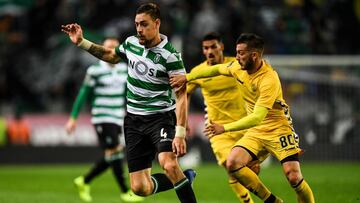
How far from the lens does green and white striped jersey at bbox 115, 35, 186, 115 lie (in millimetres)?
9070

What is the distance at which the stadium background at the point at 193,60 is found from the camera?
67.6 ft

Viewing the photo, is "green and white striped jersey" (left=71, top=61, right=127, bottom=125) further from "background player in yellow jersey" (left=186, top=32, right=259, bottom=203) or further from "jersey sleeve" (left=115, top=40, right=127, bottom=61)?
"jersey sleeve" (left=115, top=40, right=127, bottom=61)

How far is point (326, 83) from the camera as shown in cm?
2114

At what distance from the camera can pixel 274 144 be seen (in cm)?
961

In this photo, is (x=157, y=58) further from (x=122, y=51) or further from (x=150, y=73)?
(x=122, y=51)

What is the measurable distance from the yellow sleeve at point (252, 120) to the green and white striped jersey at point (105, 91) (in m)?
4.77

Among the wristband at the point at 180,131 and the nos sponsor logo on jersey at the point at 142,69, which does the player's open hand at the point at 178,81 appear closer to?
the nos sponsor logo on jersey at the point at 142,69

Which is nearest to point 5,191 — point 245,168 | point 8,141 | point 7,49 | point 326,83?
point 245,168

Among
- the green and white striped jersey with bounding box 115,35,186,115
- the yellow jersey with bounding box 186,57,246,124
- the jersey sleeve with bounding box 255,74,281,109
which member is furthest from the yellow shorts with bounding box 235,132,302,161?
the yellow jersey with bounding box 186,57,246,124

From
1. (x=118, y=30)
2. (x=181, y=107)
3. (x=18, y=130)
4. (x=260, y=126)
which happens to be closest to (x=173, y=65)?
(x=181, y=107)

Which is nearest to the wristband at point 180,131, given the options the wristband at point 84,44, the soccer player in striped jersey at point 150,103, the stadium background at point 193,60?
the soccer player in striped jersey at point 150,103

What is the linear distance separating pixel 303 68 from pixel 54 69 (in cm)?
648

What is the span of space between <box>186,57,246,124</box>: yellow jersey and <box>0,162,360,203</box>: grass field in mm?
1409

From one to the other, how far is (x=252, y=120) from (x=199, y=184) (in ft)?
20.4
